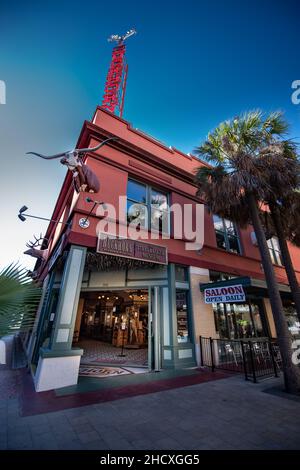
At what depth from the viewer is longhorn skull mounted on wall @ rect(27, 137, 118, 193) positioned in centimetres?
642

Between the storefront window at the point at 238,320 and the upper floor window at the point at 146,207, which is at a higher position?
the upper floor window at the point at 146,207

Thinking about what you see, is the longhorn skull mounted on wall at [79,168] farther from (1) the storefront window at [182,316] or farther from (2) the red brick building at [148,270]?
(1) the storefront window at [182,316]

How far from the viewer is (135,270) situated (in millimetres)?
9164

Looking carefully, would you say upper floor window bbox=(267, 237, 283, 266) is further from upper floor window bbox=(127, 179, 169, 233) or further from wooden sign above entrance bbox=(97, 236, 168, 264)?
wooden sign above entrance bbox=(97, 236, 168, 264)

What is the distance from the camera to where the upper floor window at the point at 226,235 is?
11992 mm

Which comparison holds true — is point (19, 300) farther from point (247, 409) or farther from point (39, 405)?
point (247, 409)

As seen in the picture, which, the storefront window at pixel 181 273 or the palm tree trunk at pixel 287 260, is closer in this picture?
the palm tree trunk at pixel 287 260

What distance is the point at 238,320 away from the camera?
34.3 ft

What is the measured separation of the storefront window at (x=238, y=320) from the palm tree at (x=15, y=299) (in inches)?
344

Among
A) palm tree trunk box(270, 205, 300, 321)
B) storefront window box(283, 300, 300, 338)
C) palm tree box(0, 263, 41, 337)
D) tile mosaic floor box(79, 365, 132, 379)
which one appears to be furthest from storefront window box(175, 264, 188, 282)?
storefront window box(283, 300, 300, 338)

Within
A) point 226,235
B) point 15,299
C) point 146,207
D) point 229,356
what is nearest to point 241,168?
point 146,207

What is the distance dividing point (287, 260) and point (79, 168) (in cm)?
909

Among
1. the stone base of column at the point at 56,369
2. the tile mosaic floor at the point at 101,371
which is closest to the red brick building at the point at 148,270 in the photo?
the stone base of column at the point at 56,369

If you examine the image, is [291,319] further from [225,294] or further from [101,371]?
[101,371]
